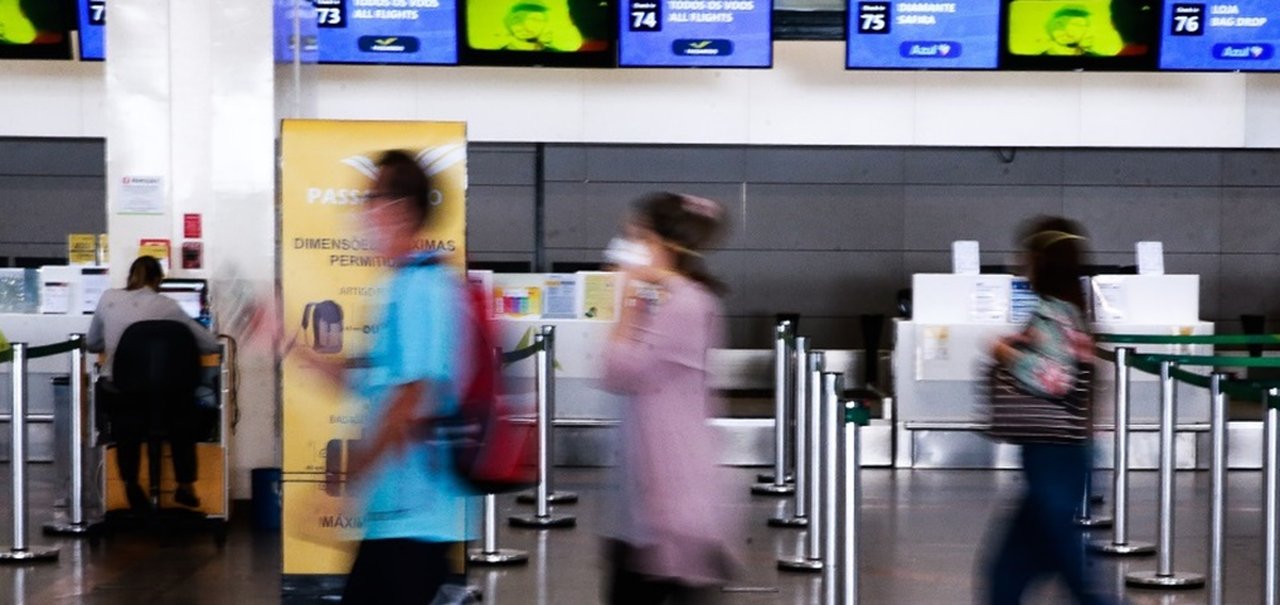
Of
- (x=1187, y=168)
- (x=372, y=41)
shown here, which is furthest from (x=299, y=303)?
(x=1187, y=168)

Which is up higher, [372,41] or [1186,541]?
[372,41]

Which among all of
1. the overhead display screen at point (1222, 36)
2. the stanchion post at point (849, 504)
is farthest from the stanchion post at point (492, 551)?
the overhead display screen at point (1222, 36)

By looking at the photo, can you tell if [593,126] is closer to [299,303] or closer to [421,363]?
[299,303]

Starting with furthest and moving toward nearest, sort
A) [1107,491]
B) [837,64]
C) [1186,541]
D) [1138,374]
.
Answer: [837,64] < [1138,374] < [1107,491] < [1186,541]

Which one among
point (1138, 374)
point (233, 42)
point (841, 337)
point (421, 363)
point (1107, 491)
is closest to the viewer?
point (421, 363)

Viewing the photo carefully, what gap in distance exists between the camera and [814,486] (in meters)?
7.51

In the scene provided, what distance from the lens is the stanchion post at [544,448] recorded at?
924 centimetres

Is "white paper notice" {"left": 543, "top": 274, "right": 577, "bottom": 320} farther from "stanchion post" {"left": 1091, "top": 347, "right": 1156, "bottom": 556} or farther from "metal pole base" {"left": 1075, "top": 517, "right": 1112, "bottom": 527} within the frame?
"stanchion post" {"left": 1091, "top": 347, "right": 1156, "bottom": 556}

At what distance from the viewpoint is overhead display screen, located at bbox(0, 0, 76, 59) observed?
1227cm

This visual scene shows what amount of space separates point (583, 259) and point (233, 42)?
6.37 metres

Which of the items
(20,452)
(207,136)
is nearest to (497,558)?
(20,452)

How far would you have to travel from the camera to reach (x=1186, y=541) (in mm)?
9078

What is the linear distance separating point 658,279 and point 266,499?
18.1ft

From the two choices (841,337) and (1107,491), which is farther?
(841,337)
